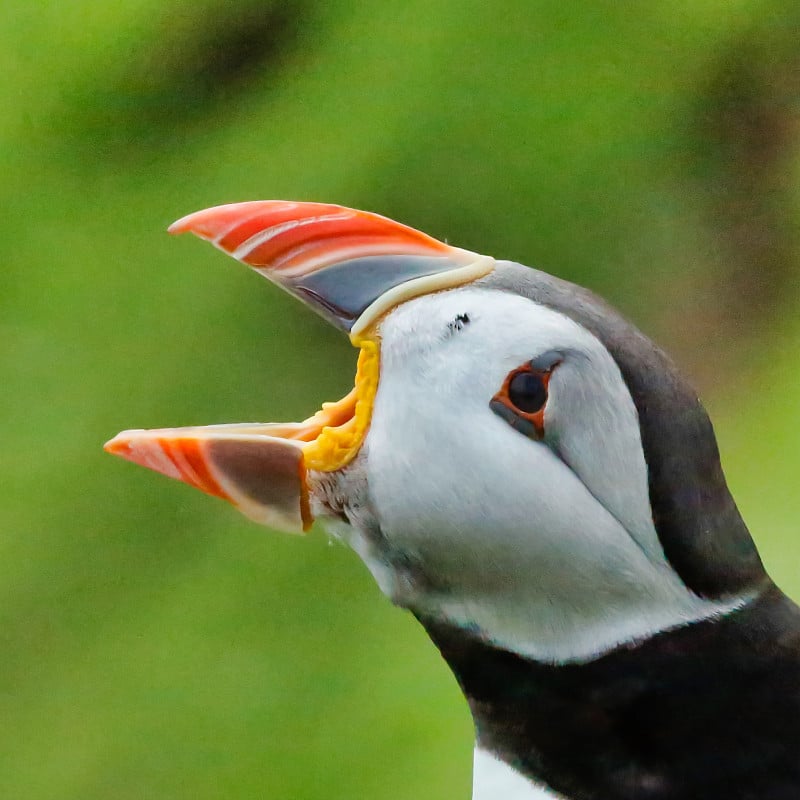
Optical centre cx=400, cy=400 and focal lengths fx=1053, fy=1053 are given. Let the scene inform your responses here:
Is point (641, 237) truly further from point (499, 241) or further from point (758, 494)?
point (758, 494)

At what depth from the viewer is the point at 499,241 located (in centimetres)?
177

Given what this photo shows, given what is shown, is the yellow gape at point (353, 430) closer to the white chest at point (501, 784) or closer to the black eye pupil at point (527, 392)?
the black eye pupil at point (527, 392)

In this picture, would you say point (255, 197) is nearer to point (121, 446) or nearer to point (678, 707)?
point (121, 446)

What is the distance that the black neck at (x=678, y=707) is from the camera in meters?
0.75

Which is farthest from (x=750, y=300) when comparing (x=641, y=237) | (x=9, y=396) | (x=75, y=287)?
(x=9, y=396)

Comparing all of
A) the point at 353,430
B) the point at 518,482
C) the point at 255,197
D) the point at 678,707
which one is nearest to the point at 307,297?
the point at 353,430

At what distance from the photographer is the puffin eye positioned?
698 millimetres

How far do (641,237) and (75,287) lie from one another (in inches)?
38.2

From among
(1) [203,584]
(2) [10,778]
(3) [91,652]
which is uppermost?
(1) [203,584]

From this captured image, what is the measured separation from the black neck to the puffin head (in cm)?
2

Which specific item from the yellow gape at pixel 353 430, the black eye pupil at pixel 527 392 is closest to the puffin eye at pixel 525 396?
the black eye pupil at pixel 527 392

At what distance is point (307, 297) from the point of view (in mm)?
792

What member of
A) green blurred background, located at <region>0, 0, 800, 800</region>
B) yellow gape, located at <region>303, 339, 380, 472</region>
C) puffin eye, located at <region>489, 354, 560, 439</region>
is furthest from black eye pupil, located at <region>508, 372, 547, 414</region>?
green blurred background, located at <region>0, 0, 800, 800</region>

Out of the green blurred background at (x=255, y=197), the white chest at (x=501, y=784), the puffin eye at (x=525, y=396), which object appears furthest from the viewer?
the green blurred background at (x=255, y=197)
